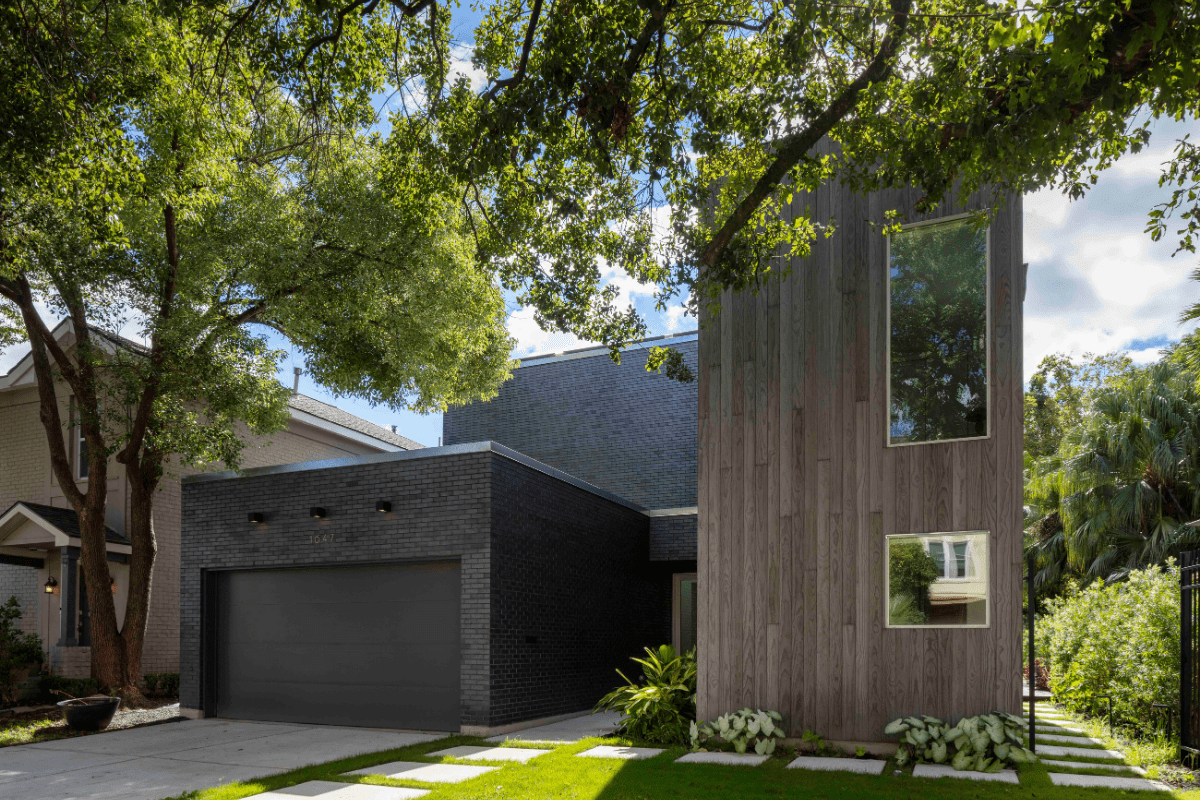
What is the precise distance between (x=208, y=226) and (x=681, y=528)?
339 inches

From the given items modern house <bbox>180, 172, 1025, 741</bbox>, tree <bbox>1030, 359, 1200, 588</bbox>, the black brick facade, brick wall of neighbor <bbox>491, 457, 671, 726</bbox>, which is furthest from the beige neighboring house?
tree <bbox>1030, 359, 1200, 588</bbox>

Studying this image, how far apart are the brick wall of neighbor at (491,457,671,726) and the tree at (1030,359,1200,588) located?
10.7 m

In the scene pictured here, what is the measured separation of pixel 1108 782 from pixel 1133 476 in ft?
47.9

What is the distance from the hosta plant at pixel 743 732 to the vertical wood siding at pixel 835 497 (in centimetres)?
17

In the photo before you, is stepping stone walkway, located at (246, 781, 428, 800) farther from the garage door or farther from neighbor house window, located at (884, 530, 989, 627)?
neighbor house window, located at (884, 530, 989, 627)

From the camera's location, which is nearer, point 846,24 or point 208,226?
point 846,24

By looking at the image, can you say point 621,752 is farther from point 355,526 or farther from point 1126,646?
point 1126,646

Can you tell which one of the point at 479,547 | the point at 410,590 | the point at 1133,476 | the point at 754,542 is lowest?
the point at 410,590

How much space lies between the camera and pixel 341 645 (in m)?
11.7

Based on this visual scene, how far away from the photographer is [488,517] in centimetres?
1059

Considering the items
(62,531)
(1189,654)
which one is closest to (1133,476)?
(1189,654)

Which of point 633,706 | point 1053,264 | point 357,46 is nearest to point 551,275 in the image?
point 357,46

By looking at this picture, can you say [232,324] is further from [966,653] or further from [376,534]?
[966,653]

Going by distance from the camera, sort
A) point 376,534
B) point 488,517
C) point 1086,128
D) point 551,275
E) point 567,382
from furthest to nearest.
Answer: point 567,382
point 376,534
point 488,517
point 551,275
point 1086,128
